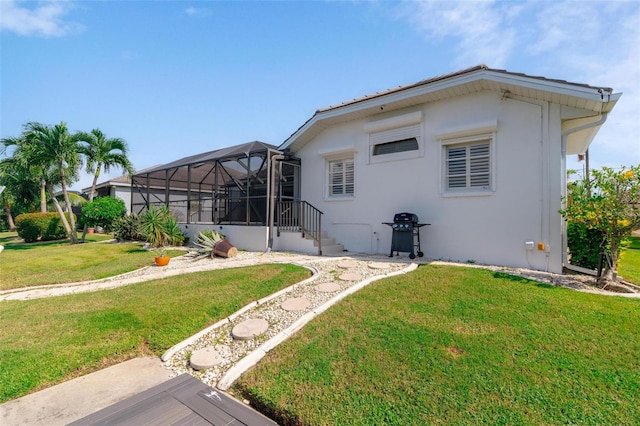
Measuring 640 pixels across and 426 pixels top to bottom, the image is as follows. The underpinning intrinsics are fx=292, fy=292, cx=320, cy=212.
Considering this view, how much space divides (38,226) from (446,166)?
23.8m

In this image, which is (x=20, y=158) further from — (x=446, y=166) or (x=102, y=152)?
(x=446, y=166)

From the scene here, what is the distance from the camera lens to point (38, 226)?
18.5m

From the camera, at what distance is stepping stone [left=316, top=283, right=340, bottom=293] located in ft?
17.7

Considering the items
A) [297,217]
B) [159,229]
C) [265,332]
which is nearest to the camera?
[265,332]

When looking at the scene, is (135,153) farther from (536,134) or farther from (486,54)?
(536,134)

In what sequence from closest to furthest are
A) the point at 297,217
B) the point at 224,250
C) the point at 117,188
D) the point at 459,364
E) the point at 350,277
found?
1. the point at 459,364
2. the point at 350,277
3. the point at 224,250
4. the point at 297,217
5. the point at 117,188

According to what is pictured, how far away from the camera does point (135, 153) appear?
1888 cm

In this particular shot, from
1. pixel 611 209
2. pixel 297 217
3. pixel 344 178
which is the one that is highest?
pixel 344 178

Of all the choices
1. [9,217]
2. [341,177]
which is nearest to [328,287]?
[341,177]

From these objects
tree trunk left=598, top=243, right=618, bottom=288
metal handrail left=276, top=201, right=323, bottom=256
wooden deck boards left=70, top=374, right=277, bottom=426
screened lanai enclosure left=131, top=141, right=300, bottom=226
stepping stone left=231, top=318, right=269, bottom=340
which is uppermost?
screened lanai enclosure left=131, top=141, right=300, bottom=226

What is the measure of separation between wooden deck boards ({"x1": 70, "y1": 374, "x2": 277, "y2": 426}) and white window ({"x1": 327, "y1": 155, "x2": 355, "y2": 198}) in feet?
26.0

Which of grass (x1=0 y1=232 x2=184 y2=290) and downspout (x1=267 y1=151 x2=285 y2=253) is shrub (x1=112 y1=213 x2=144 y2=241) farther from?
downspout (x1=267 y1=151 x2=285 y2=253)

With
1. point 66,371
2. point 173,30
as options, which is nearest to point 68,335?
point 66,371

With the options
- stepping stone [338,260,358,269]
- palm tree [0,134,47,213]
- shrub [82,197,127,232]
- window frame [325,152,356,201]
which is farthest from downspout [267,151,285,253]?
palm tree [0,134,47,213]
